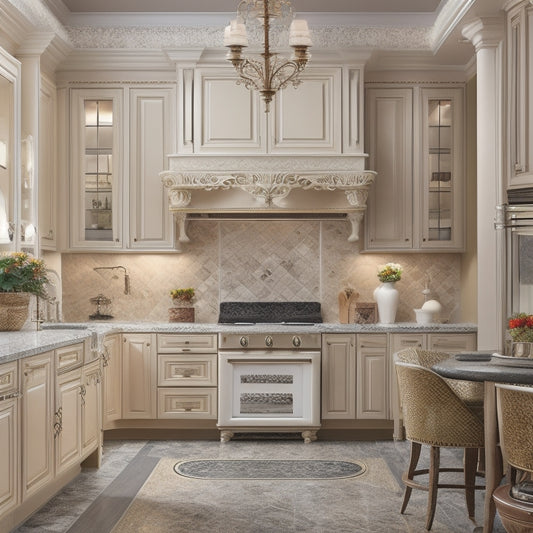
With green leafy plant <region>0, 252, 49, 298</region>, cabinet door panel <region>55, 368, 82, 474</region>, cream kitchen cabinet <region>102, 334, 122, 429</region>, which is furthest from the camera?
cream kitchen cabinet <region>102, 334, 122, 429</region>

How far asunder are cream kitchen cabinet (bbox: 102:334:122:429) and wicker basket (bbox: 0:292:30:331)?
3.33ft

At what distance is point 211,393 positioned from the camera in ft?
20.5

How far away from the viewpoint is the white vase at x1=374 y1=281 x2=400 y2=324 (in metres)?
6.49

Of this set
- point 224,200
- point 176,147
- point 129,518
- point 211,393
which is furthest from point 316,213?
point 129,518

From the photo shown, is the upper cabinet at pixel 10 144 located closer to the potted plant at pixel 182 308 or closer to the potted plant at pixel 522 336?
the potted plant at pixel 182 308

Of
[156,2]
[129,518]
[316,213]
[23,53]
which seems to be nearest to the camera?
[129,518]

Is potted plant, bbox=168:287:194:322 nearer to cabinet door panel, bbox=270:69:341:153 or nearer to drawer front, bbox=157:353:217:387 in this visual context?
drawer front, bbox=157:353:217:387

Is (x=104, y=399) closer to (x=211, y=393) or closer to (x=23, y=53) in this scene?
(x=211, y=393)

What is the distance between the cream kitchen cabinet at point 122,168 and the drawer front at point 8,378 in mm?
2880

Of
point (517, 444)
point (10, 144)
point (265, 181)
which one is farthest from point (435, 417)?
point (10, 144)

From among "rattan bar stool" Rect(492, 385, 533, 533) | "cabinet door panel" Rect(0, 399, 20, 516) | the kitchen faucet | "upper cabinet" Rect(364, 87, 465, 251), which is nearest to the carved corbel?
"upper cabinet" Rect(364, 87, 465, 251)

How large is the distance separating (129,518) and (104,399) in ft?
6.06

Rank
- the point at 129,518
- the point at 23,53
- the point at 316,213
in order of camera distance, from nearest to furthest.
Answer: the point at 129,518, the point at 23,53, the point at 316,213

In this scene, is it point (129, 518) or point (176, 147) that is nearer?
point (129, 518)
